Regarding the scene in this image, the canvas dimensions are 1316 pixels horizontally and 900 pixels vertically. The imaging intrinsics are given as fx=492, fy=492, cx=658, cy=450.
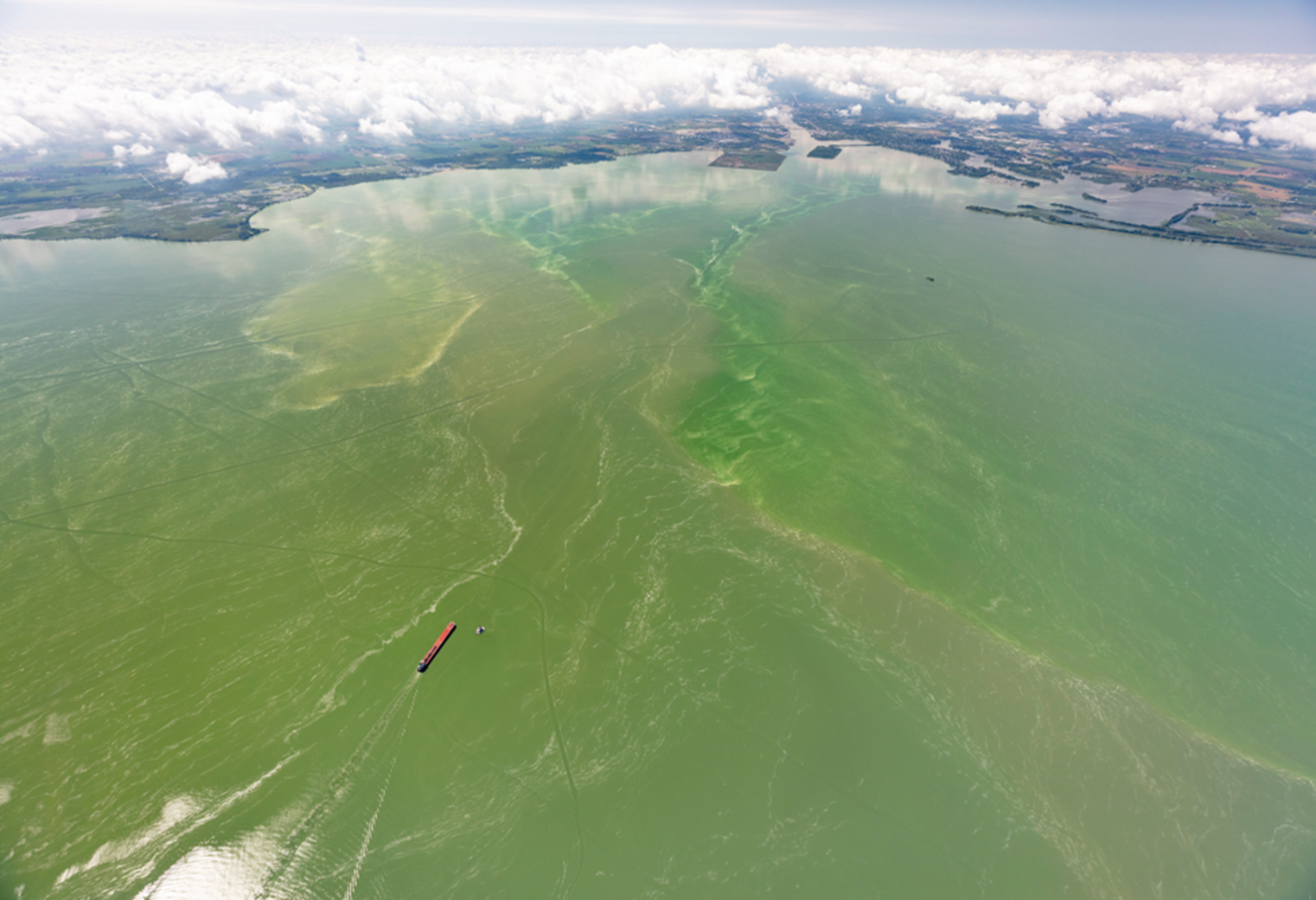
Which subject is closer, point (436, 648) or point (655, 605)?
point (436, 648)

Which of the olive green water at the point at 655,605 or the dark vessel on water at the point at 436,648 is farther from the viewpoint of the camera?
the dark vessel on water at the point at 436,648

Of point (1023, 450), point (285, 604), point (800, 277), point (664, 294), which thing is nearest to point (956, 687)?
point (1023, 450)

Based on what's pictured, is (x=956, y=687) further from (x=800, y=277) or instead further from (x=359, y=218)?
(x=359, y=218)

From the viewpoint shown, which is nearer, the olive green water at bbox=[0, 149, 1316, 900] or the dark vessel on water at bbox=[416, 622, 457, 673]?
the olive green water at bbox=[0, 149, 1316, 900]

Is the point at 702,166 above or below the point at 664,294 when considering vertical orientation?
above
